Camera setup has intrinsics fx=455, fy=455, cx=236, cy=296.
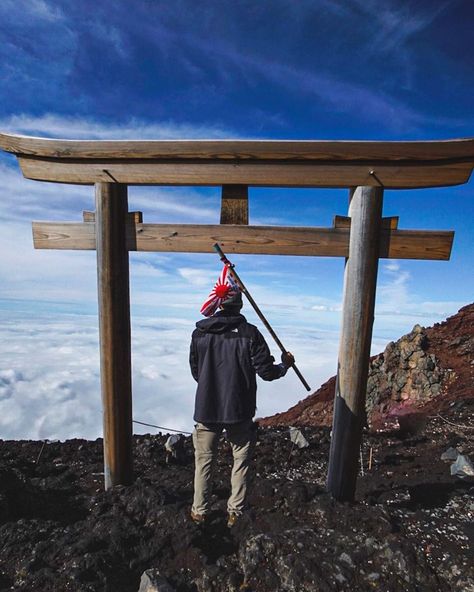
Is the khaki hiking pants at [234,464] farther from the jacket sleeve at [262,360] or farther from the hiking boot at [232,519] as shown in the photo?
the jacket sleeve at [262,360]

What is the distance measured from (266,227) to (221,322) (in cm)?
126

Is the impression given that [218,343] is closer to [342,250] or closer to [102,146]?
[342,250]

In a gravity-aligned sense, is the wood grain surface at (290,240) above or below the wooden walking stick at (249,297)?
above

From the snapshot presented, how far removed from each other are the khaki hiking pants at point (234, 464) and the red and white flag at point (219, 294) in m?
1.15

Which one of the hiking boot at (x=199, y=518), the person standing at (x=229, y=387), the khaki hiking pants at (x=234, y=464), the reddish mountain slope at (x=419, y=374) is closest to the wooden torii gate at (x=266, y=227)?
the person standing at (x=229, y=387)

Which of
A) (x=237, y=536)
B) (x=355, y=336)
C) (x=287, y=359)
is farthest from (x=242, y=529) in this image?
(x=355, y=336)

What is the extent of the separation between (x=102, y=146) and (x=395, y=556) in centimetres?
499

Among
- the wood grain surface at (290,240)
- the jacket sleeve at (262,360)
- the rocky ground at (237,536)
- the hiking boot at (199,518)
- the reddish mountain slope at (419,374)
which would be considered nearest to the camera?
the rocky ground at (237,536)

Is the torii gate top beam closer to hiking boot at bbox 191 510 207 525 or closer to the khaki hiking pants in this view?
the khaki hiking pants

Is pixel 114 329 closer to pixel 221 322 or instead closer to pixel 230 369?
pixel 221 322

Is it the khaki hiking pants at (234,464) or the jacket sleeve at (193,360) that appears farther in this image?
the jacket sleeve at (193,360)

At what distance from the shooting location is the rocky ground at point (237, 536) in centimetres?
358

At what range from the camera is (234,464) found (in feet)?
14.9

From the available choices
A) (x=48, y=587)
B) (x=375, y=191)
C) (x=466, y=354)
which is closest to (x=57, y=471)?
(x=48, y=587)
